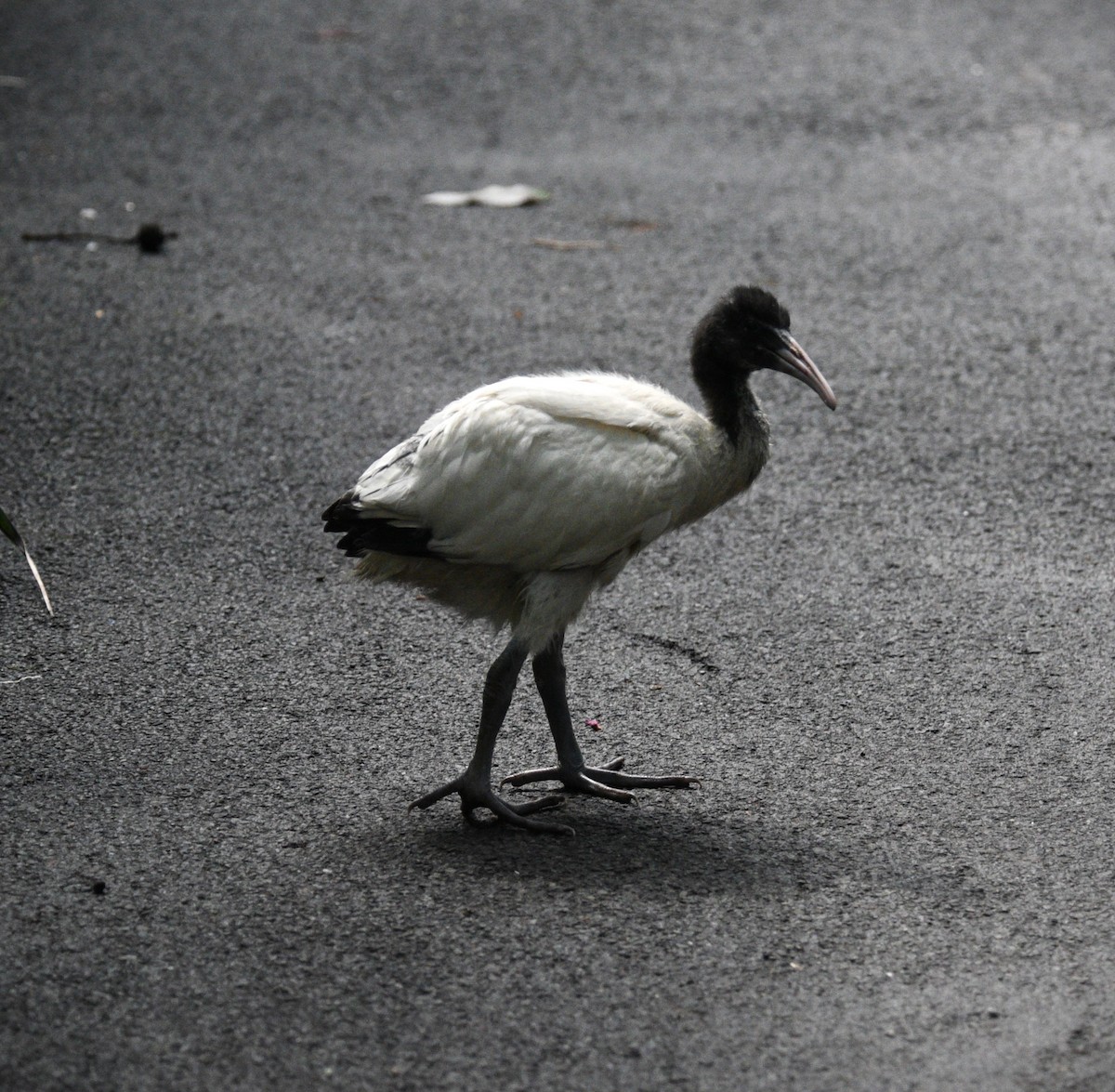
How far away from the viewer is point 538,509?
3947mm

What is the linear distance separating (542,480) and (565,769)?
A: 79cm

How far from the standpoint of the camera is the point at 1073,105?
371 inches

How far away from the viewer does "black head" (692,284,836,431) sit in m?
4.25

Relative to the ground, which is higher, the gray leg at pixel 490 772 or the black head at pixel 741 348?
the black head at pixel 741 348

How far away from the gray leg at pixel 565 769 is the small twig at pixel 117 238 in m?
4.52

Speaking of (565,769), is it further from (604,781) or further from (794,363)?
(794,363)

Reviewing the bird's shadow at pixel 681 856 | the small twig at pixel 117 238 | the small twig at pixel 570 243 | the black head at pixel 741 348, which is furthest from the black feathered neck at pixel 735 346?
the small twig at pixel 117 238

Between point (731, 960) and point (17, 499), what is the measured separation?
3428mm

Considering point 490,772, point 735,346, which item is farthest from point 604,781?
point 735,346

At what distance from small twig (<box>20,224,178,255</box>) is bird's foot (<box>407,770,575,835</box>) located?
4680 millimetres

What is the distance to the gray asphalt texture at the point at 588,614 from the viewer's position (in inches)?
130

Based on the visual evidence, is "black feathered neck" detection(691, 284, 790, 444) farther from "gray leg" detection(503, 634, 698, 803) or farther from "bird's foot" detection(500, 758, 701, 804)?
"bird's foot" detection(500, 758, 701, 804)

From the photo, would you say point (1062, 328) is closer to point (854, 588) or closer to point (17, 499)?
point (854, 588)

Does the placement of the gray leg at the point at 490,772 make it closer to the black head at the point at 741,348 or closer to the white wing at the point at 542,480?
the white wing at the point at 542,480
